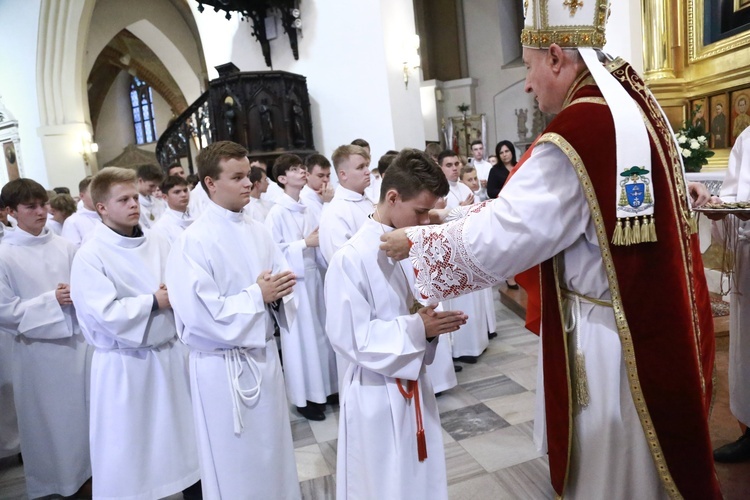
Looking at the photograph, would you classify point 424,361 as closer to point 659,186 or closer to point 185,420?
point 659,186

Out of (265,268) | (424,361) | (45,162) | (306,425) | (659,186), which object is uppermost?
(45,162)

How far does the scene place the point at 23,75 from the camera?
14719 mm

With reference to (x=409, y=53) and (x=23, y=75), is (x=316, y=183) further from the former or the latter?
(x=23, y=75)

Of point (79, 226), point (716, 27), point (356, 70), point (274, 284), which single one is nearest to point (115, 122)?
point (356, 70)

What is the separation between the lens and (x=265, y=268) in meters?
2.79

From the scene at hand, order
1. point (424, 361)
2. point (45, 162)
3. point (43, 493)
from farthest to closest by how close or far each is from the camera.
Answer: point (45, 162), point (43, 493), point (424, 361)

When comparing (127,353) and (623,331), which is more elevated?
(623,331)

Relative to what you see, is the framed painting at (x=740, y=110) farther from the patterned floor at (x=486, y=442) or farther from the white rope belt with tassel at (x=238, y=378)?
the white rope belt with tassel at (x=238, y=378)

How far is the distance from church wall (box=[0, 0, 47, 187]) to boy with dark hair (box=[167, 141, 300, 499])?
14.6 m

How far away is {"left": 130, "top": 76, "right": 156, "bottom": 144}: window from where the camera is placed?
23812 mm

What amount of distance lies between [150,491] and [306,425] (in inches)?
56.1

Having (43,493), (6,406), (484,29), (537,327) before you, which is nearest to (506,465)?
(537,327)

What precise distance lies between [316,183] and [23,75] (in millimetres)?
13865

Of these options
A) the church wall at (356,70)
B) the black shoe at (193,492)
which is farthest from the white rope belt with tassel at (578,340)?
the church wall at (356,70)
